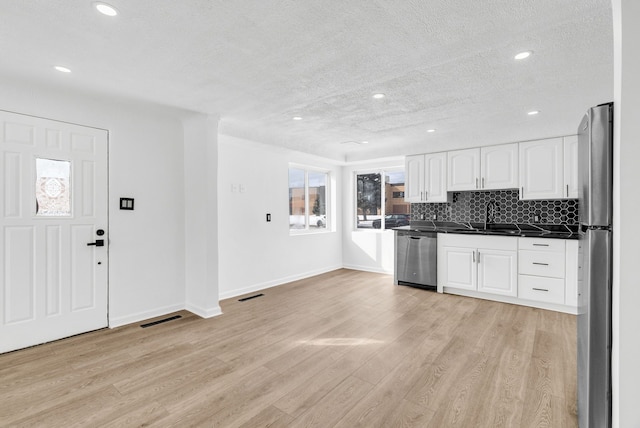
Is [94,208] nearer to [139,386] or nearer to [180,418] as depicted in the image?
[139,386]

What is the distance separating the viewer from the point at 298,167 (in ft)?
19.4

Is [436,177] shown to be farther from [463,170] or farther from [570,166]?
[570,166]

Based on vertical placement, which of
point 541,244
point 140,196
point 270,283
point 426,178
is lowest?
point 270,283

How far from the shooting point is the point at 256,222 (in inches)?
195

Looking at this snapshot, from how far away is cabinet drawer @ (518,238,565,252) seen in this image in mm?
3932

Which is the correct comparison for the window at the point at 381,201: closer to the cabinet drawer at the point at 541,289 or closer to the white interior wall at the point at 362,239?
the white interior wall at the point at 362,239

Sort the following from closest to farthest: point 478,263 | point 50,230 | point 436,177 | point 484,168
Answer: point 50,230 → point 478,263 → point 484,168 → point 436,177

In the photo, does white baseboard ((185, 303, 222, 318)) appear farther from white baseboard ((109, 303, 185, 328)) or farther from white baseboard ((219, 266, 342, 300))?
white baseboard ((219, 266, 342, 300))

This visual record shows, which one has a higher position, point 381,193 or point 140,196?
point 381,193

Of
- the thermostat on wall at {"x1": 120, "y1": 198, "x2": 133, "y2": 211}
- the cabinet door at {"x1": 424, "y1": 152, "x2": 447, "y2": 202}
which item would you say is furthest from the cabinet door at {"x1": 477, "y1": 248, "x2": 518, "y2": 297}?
the thermostat on wall at {"x1": 120, "y1": 198, "x2": 133, "y2": 211}

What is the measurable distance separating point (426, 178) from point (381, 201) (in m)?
1.32

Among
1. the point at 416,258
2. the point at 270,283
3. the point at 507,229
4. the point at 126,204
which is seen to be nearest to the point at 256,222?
the point at 270,283

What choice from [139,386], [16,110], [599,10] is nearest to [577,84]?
[599,10]

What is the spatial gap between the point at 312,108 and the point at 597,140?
2.58m
